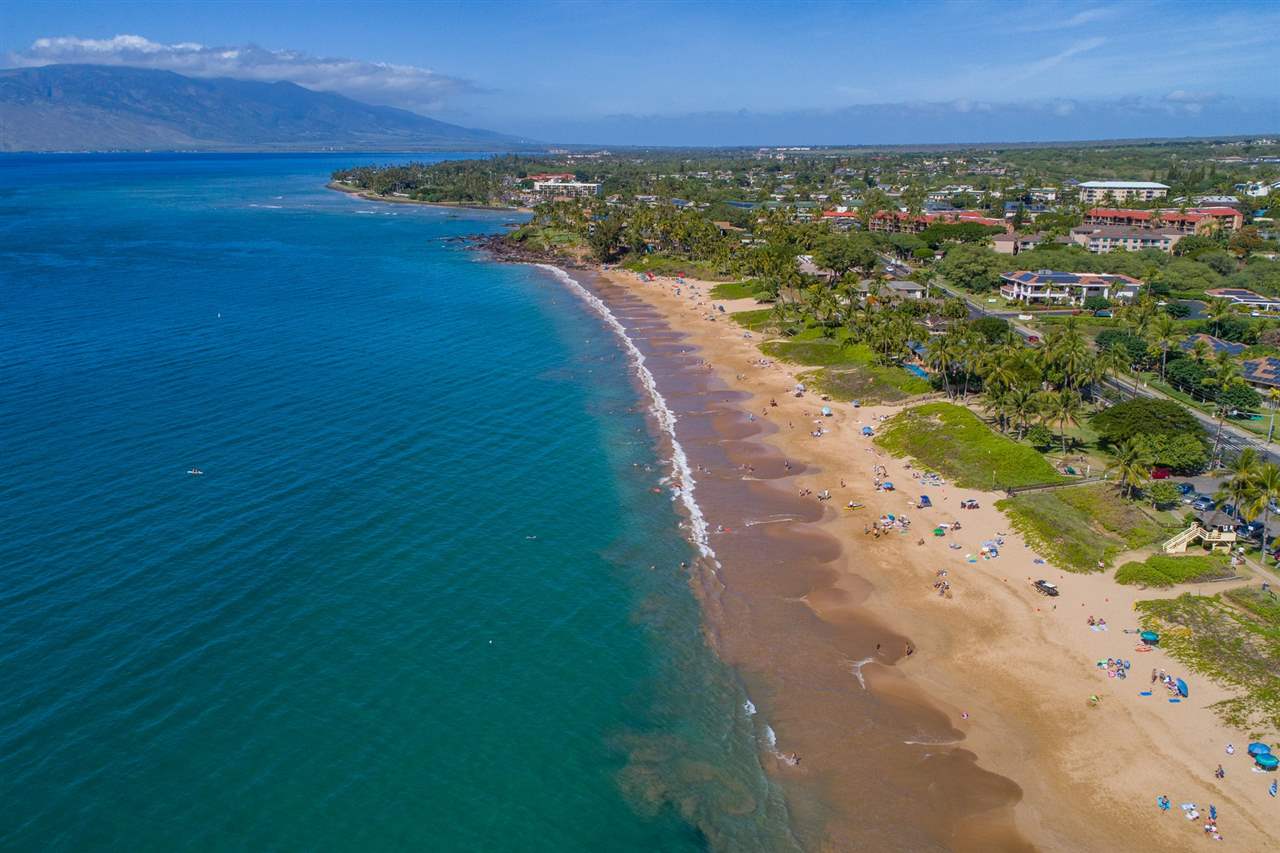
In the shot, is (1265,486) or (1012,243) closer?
(1265,486)

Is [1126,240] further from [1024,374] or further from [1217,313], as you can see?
[1024,374]

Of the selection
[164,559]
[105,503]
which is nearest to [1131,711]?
[164,559]

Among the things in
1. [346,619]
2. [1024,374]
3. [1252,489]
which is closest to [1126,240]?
[1024,374]

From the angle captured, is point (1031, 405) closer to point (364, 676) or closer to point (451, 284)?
point (364, 676)

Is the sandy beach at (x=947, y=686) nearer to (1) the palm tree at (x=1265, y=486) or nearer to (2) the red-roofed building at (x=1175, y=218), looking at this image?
(1) the palm tree at (x=1265, y=486)

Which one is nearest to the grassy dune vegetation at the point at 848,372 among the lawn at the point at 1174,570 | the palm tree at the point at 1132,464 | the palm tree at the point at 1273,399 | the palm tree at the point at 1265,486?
the palm tree at the point at 1132,464
